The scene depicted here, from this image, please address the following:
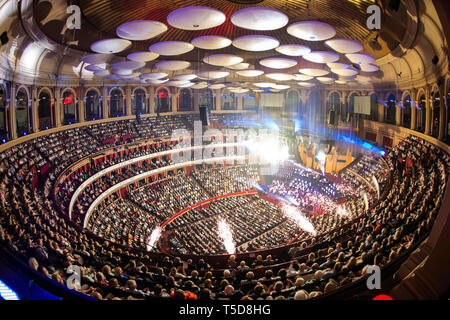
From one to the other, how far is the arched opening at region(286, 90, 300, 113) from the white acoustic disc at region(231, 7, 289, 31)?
21.5 meters

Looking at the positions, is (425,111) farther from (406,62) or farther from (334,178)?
(334,178)

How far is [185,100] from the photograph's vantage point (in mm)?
32594

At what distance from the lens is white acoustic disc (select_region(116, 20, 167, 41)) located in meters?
9.48

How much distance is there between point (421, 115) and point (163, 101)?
23983mm

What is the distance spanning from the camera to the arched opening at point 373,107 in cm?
2231

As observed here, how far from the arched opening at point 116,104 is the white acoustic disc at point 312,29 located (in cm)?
2074

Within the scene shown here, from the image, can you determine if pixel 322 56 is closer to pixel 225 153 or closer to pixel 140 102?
pixel 225 153

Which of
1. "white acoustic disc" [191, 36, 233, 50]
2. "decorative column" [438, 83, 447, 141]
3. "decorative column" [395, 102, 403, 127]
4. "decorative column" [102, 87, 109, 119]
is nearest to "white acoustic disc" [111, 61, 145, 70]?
"white acoustic disc" [191, 36, 233, 50]

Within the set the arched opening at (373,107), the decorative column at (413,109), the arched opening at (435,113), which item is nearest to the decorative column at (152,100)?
the arched opening at (373,107)

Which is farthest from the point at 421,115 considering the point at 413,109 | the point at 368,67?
the point at 368,67

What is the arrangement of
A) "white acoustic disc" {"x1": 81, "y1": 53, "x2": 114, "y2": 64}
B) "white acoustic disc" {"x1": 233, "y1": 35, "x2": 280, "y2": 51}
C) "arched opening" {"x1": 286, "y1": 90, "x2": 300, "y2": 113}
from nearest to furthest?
"white acoustic disc" {"x1": 233, "y1": 35, "x2": 280, "y2": 51} < "white acoustic disc" {"x1": 81, "y1": 53, "x2": 114, "y2": 64} < "arched opening" {"x1": 286, "y1": 90, "x2": 300, "y2": 113}

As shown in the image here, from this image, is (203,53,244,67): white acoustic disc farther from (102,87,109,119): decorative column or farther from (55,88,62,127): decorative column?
(102,87,109,119): decorative column

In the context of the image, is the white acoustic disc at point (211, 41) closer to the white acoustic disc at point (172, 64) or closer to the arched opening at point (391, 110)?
the white acoustic disc at point (172, 64)
